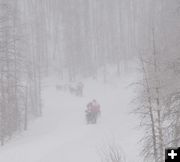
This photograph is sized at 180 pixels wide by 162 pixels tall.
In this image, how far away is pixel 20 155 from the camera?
20219mm

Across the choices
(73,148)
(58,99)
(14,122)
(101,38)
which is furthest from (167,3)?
(73,148)

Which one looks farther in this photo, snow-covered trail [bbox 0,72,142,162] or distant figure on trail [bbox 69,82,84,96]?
distant figure on trail [bbox 69,82,84,96]

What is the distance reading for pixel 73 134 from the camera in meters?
25.6

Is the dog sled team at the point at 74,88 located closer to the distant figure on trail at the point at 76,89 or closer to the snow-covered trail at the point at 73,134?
the distant figure on trail at the point at 76,89

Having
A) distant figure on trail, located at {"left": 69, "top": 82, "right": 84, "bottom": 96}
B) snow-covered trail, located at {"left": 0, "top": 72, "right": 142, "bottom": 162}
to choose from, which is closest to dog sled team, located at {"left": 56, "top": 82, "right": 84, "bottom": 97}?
distant figure on trail, located at {"left": 69, "top": 82, "right": 84, "bottom": 96}

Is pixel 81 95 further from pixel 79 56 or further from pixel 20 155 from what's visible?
pixel 20 155

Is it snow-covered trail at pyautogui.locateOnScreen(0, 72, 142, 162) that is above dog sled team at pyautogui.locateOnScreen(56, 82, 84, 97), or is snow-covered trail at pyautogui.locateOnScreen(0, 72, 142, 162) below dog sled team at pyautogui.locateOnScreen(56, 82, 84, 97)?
below

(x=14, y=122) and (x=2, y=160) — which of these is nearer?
(x=2, y=160)

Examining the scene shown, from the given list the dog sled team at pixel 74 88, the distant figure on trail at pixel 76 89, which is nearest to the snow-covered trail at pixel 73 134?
the distant figure on trail at pixel 76 89

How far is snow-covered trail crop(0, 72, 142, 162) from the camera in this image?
20.3 meters

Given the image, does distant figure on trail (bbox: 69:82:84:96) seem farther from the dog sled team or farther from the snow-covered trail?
the snow-covered trail

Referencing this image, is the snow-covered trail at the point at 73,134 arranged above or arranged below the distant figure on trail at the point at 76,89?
below

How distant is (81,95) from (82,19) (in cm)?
2325

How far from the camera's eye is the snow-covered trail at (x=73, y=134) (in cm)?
2034
